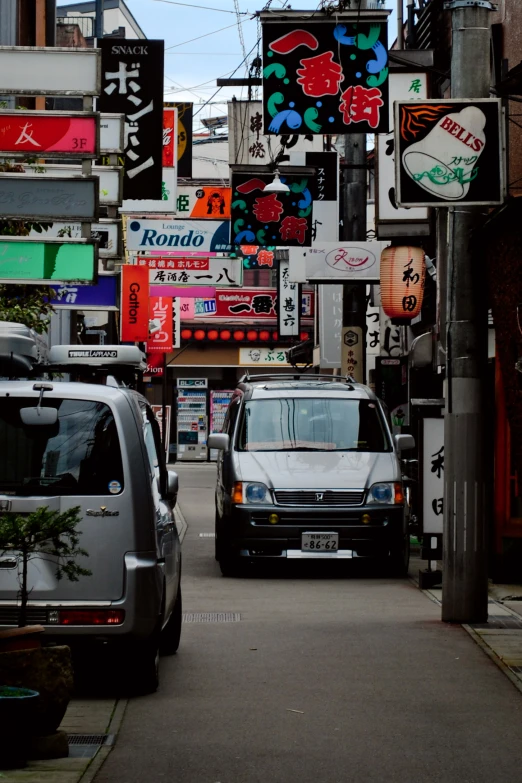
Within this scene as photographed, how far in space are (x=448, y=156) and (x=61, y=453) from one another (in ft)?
14.2

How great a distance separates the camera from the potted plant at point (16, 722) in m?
6.12

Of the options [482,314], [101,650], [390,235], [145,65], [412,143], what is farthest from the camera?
[390,235]

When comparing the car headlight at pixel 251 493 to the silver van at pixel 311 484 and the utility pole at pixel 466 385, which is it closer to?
the silver van at pixel 311 484

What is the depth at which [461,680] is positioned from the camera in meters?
8.77

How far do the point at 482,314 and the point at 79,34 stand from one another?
2756cm

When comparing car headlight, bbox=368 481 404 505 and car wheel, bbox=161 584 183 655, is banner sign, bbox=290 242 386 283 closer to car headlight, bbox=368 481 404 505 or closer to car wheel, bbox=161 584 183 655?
car headlight, bbox=368 481 404 505

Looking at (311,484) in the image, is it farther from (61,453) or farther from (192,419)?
(192,419)

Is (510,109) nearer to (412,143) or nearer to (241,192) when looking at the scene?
(241,192)

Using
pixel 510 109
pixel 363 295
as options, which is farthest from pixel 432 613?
pixel 363 295

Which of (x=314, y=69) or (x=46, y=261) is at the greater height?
(x=314, y=69)

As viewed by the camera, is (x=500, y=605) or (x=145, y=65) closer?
(x=500, y=605)

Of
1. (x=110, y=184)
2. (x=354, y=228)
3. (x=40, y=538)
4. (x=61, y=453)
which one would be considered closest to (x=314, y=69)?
(x=110, y=184)

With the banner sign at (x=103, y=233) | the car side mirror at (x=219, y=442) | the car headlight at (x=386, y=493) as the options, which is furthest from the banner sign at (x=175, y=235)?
the car headlight at (x=386, y=493)

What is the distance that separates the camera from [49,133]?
40.9 ft
